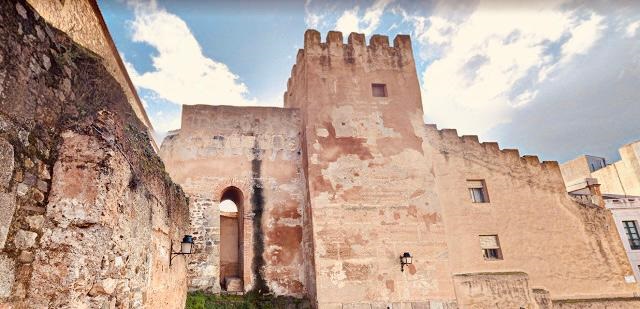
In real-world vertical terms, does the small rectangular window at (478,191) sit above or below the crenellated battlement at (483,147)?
below

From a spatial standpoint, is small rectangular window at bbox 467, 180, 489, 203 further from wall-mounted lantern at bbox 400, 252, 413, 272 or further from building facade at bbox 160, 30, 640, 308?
wall-mounted lantern at bbox 400, 252, 413, 272

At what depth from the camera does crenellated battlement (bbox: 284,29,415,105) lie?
12359 mm

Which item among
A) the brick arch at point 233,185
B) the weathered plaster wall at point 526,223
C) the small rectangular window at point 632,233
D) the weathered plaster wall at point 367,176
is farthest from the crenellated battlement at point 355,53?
the small rectangular window at point 632,233

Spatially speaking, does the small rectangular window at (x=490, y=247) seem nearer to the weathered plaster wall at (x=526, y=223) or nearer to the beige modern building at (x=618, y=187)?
the weathered plaster wall at (x=526, y=223)

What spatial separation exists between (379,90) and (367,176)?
3053mm

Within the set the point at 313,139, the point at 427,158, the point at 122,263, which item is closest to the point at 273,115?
the point at 313,139

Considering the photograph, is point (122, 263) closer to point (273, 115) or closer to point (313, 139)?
point (313, 139)

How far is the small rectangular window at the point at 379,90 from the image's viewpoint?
489 inches

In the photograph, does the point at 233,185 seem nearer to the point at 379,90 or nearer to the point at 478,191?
the point at 379,90

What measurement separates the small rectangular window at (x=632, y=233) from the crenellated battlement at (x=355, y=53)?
14549mm

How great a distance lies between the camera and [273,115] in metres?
12.4

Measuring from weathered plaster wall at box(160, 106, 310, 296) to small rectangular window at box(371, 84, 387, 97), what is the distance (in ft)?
8.62

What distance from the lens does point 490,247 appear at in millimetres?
11656

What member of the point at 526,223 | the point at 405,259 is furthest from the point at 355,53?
the point at 526,223
